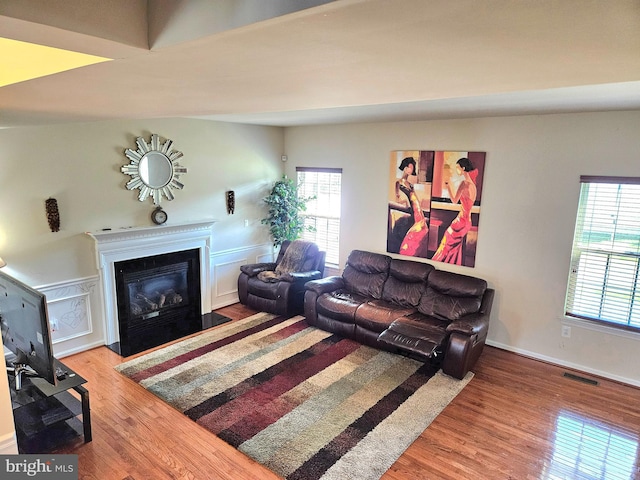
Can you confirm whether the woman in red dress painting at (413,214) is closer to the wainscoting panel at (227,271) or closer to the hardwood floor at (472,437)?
the hardwood floor at (472,437)

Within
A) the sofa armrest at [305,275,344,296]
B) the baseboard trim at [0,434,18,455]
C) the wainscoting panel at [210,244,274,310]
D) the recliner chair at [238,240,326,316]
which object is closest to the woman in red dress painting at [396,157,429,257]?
the sofa armrest at [305,275,344,296]

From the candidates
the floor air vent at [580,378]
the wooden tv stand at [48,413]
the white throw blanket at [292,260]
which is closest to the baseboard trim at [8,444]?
the wooden tv stand at [48,413]

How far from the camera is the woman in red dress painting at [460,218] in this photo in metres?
4.80

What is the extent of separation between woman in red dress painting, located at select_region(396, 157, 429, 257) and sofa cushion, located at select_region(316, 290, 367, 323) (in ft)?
3.14

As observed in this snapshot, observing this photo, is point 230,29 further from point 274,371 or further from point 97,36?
point 274,371

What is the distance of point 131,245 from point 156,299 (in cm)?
85

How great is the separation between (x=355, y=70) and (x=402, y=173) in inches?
169

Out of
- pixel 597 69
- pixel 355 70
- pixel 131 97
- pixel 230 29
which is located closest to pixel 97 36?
pixel 230 29

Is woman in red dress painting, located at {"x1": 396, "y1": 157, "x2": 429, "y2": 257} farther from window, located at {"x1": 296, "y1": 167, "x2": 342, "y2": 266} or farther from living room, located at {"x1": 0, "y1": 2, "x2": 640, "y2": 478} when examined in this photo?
window, located at {"x1": 296, "y1": 167, "x2": 342, "y2": 266}

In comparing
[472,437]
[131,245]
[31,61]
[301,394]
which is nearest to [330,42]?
[31,61]

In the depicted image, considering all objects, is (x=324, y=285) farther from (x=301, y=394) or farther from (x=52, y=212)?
(x=52, y=212)

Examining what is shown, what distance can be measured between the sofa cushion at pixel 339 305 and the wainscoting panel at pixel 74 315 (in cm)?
260

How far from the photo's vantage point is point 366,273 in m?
5.49

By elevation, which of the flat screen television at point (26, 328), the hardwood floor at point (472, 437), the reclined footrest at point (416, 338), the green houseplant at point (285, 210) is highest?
the green houseplant at point (285, 210)
